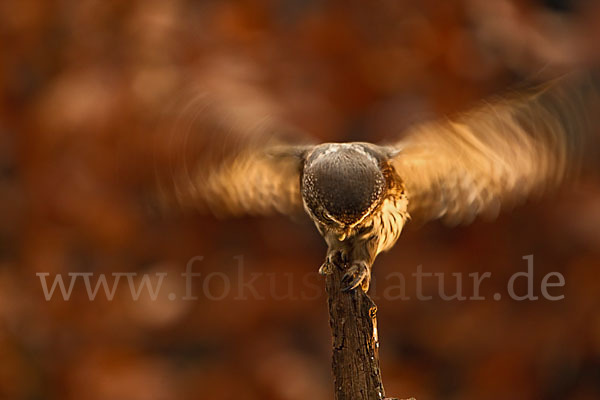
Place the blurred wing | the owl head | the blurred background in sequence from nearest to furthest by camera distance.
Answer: the owl head → the blurred wing → the blurred background

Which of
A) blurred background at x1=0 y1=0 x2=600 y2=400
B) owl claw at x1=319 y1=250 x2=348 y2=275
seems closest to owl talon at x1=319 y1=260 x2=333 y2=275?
owl claw at x1=319 y1=250 x2=348 y2=275

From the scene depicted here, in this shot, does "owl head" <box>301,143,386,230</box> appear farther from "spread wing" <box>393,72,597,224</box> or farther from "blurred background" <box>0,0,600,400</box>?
"blurred background" <box>0,0,600,400</box>

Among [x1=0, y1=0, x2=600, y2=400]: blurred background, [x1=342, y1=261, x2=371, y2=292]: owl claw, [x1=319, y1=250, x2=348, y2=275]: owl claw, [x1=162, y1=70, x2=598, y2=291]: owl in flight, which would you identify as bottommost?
[x1=342, y1=261, x2=371, y2=292]: owl claw

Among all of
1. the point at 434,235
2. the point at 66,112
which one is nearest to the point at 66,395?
the point at 66,112

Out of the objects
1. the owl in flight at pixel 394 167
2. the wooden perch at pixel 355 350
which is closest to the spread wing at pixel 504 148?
the owl in flight at pixel 394 167

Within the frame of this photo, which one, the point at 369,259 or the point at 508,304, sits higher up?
the point at 508,304

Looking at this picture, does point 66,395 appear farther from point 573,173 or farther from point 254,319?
point 573,173

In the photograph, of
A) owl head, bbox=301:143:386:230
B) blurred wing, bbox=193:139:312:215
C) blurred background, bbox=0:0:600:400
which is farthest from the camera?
blurred background, bbox=0:0:600:400

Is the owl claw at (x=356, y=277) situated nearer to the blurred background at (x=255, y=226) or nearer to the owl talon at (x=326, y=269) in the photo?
the owl talon at (x=326, y=269)
